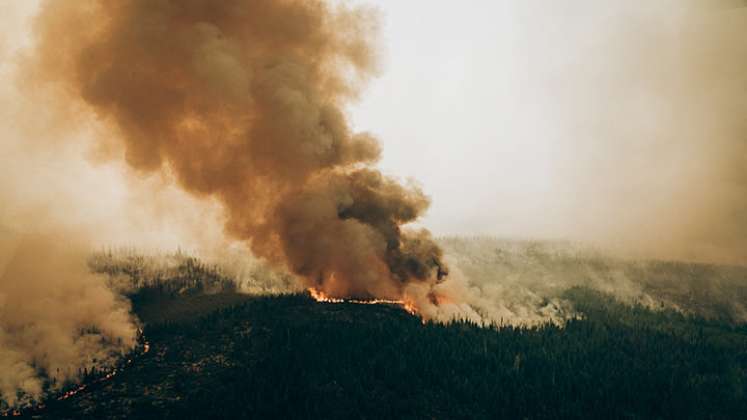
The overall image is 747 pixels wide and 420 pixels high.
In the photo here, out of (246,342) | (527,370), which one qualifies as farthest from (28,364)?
(527,370)

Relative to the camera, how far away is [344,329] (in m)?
110

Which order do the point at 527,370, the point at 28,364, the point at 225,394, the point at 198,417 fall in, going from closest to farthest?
the point at 198,417, the point at 225,394, the point at 28,364, the point at 527,370

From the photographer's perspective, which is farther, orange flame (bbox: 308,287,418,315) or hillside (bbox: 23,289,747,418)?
orange flame (bbox: 308,287,418,315)

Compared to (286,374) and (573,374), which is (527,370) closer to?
(573,374)

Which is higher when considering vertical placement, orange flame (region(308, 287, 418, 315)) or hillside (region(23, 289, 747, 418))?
orange flame (region(308, 287, 418, 315))

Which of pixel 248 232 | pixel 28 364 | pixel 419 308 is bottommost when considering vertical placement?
pixel 28 364

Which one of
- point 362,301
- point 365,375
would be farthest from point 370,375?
point 362,301

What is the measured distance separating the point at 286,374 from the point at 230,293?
101731 millimetres

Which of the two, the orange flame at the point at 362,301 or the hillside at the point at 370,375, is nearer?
the hillside at the point at 370,375

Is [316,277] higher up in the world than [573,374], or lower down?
higher up

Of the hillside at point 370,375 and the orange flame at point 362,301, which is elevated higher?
the orange flame at point 362,301

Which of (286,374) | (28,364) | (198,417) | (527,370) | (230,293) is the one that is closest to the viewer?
(198,417)

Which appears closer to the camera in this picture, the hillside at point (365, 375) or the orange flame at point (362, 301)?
the hillside at point (365, 375)

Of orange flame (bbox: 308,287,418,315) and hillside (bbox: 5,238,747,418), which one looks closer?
hillside (bbox: 5,238,747,418)
